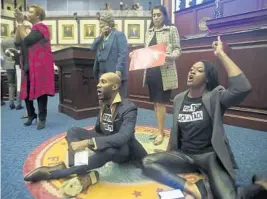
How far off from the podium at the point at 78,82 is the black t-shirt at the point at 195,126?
220cm

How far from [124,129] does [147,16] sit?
8.89 metres

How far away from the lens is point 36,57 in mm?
2871

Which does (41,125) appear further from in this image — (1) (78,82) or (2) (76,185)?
(2) (76,185)

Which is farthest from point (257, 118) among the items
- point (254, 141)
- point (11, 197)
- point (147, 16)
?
point (147, 16)

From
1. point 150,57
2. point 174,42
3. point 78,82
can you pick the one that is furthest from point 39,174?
point 78,82

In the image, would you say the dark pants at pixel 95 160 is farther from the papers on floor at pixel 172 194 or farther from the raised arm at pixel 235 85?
the raised arm at pixel 235 85

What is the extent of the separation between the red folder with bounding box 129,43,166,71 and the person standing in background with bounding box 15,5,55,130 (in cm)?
121

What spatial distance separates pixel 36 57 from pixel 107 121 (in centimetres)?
150

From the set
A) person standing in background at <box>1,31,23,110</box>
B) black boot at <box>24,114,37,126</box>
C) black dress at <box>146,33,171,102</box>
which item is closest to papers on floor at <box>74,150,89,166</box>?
black dress at <box>146,33,171,102</box>

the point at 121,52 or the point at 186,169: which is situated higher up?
the point at 121,52

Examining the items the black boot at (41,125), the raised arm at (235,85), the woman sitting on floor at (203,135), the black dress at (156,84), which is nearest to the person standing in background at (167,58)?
the black dress at (156,84)

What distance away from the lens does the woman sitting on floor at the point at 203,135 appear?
4.67 feet

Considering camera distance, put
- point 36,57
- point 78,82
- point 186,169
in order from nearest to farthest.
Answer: point 186,169
point 36,57
point 78,82

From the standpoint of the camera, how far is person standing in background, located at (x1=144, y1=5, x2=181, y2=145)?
2329mm
